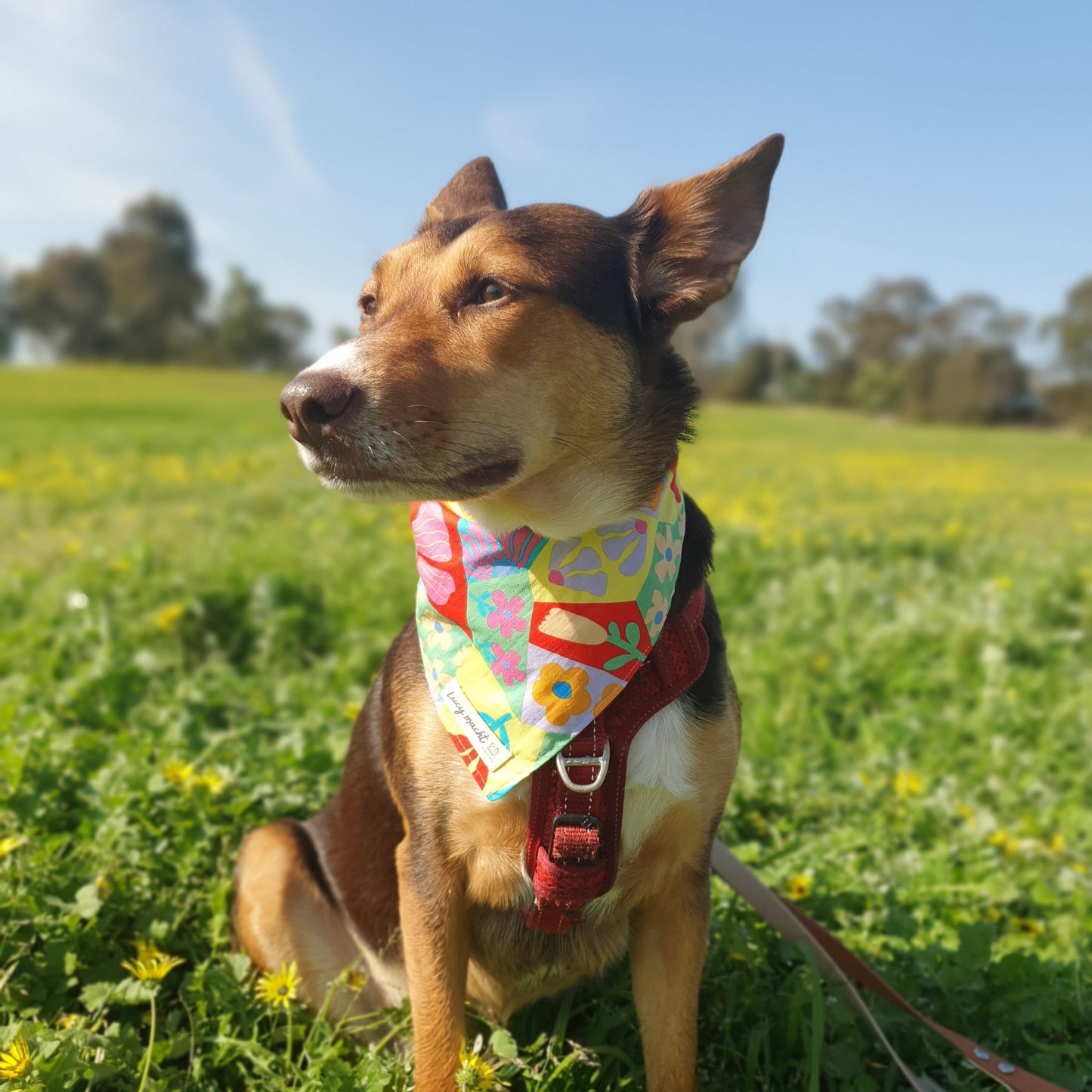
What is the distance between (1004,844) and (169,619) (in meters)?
4.30

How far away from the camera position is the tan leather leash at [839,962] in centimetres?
237

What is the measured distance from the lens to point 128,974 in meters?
2.63

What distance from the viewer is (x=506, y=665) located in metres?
Answer: 2.27

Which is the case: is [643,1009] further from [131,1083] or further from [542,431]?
[542,431]

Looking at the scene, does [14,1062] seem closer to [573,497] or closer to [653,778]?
[653,778]

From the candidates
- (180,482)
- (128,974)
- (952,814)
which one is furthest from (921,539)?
(180,482)

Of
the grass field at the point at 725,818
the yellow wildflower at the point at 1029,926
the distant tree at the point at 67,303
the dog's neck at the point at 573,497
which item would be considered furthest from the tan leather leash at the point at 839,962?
the distant tree at the point at 67,303

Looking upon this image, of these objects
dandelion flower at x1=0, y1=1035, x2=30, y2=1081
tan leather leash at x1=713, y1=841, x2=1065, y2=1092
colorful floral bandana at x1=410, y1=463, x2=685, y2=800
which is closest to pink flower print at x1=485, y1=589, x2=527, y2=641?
colorful floral bandana at x1=410, y1=463, x2=685, y2=800

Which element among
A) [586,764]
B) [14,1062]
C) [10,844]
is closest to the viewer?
[14,1062]

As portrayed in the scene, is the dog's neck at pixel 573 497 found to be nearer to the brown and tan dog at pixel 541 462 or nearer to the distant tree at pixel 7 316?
the brown and tan dog at pixel 541 462

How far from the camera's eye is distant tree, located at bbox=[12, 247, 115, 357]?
83.5 metres

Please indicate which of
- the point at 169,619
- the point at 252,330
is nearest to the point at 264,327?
the point at 252,330

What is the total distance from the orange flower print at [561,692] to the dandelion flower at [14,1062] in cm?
138

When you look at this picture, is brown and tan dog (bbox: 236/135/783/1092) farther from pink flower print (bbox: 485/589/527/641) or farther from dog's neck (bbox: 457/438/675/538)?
pink flower print (bbox: 485/589/527/641)
